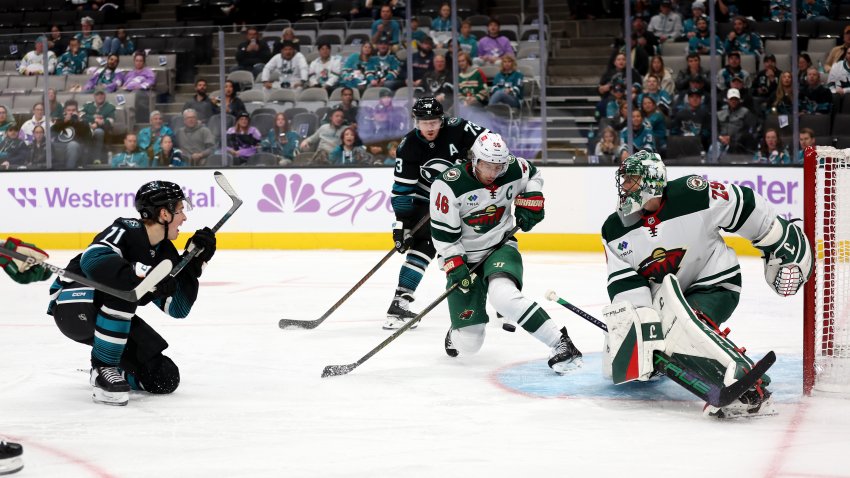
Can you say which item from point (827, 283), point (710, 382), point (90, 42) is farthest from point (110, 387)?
point (90, 42)

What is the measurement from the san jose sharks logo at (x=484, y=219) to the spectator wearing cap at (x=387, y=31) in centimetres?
510

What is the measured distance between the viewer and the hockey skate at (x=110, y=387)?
388 cm

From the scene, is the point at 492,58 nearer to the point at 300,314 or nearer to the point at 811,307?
the point at 300,314

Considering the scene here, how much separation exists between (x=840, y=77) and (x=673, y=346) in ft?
17.9

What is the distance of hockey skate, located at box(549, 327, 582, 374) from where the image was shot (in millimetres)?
4215

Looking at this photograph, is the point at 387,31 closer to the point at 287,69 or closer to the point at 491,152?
the point at 287,69

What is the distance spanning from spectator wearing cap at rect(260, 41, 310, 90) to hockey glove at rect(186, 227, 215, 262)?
5.76m

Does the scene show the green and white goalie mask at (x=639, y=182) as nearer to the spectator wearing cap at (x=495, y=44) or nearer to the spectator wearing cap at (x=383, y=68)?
the spectator wearing cap at (x=495, y=44)

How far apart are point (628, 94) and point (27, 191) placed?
5.41 meters

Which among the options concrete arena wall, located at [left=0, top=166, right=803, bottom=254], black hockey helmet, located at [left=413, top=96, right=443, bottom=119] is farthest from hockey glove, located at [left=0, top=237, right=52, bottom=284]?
concrete arena wall, located at [left=0, top=166, right=803, bottom=254]

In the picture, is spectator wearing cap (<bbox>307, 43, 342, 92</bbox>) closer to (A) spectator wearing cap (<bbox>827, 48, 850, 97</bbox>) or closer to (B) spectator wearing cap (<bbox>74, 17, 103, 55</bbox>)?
(B) spectator wearing cap (<bbox>74, 17, 103, 55</bbox>)


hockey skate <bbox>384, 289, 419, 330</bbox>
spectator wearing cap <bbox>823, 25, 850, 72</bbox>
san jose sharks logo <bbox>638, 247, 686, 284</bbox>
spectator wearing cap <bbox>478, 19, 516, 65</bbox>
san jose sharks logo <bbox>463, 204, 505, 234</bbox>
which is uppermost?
spectator wearing cap <bbox>478, 19, 516, 65</bbox>

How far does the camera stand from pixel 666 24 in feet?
29.5

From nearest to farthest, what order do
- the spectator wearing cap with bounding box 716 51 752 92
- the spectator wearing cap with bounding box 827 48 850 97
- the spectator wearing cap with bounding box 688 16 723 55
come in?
the spectator wearing cap with bounding box 827 48 850 97 < the spectator wearing cap with bounding box 716 51 752 92 < the spectator wearing cap with bounding box 688 16 723 55
